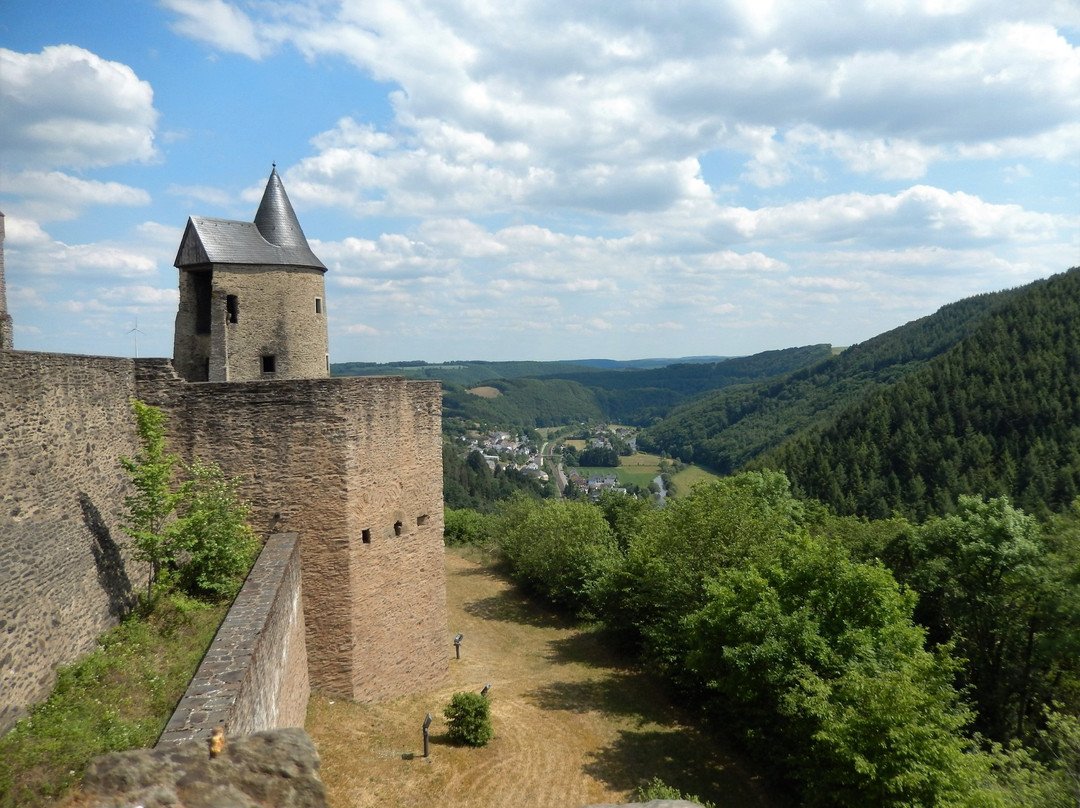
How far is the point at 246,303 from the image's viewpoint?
1805cm

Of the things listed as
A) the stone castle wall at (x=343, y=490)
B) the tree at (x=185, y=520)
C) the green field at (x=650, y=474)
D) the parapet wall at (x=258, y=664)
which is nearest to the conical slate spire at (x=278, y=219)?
the stone castle wall at (x=343, y=490)

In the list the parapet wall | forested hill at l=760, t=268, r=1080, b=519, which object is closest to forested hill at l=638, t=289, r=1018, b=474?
forested hill at l=760, t=268, r=1080, b=519

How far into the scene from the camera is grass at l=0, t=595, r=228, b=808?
6.46 metres

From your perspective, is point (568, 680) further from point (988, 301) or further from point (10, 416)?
point (988, 301)

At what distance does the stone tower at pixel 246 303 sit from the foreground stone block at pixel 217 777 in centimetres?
1643

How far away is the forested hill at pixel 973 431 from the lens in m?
72.5

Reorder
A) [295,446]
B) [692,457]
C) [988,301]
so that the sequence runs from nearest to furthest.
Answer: [295,446]
[988,301]
[692,457]

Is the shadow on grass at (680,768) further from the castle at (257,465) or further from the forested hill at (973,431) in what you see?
the forested hill at (973,431)

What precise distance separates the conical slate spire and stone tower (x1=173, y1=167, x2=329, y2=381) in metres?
0.03

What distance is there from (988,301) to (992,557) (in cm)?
18941

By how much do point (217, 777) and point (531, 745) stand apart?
15.5 metres

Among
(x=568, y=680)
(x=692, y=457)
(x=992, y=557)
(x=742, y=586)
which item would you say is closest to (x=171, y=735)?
(x=742, y=586)

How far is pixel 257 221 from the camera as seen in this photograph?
756 inches

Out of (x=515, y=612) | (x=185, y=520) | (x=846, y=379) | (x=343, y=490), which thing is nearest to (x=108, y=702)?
(x=185, y=520)
